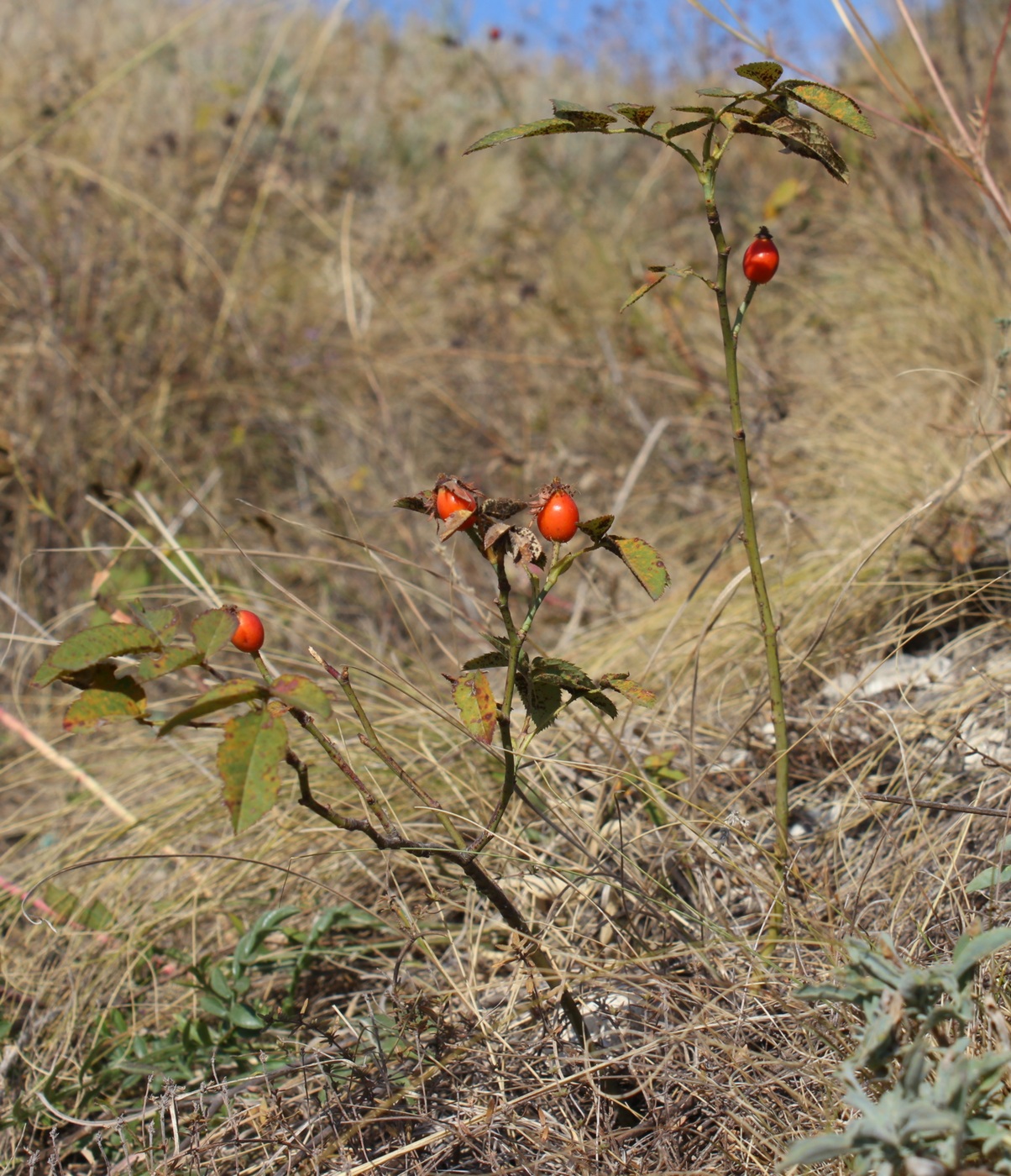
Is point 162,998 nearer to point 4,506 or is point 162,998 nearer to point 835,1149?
point 835,1149

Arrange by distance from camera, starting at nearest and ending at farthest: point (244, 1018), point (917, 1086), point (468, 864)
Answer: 1. point (917, 1086)
2. point (468, 864)
3. point (244, 1018)

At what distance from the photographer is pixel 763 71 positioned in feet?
2.51

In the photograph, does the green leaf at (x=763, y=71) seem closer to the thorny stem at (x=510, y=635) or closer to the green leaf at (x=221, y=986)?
the thorny stem at (x=510, y=635)

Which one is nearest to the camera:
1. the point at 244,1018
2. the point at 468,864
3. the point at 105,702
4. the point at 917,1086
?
the point at 917,1086

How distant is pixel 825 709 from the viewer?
1.42 meters

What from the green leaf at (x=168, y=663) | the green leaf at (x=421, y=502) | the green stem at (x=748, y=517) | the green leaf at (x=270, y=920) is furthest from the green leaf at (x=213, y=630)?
the green leaf at (x=270, y=920)

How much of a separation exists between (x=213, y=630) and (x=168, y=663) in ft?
0.14

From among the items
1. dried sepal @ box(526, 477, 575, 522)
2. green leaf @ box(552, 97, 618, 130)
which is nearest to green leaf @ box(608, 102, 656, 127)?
green leaf @ box(552, 97, 618, 130)

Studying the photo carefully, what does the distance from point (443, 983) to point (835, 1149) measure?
64cm

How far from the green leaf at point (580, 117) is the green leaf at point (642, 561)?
338 millimetres

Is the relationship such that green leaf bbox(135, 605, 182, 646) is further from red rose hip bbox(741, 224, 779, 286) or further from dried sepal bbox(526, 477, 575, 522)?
red rose hip bbox(741, 224, 779, 286)

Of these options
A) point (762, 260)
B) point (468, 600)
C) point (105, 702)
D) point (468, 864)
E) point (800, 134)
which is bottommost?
point (468, 600)

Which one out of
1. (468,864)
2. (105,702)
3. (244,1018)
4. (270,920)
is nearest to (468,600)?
(270,920)

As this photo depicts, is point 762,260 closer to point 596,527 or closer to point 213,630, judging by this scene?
point 596,527
